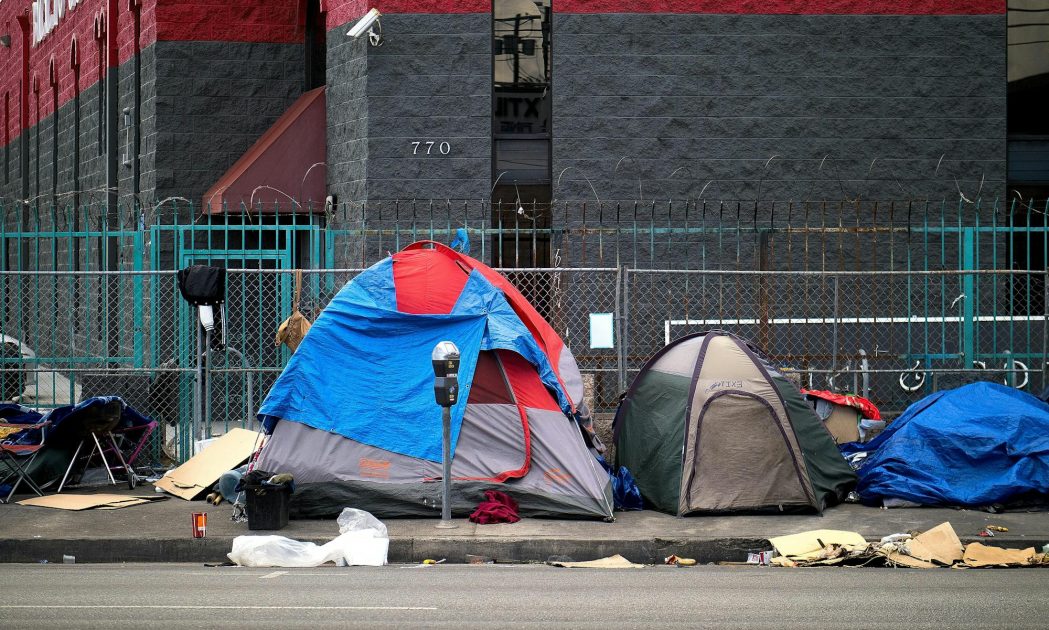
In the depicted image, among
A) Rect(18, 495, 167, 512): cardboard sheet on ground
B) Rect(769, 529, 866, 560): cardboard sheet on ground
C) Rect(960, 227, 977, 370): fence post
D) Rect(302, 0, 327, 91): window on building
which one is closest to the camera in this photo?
Rect(769, 529, 866, 560): cardboard sheet on ground

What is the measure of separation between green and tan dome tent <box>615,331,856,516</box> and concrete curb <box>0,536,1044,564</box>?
88 cm

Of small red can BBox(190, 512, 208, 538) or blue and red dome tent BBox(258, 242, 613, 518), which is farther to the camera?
blue and red dome tent BBox(258, 242, 613, 518)

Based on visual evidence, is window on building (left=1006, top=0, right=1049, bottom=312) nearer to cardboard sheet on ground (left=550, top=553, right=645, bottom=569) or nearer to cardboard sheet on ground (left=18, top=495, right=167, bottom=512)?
cardboard sheet on ground (left=550, top=553, right=645, bottom=569)

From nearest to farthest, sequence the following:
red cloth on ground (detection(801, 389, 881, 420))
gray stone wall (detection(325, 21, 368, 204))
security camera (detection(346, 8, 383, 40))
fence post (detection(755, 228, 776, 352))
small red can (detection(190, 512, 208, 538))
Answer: small red can (detection(190, 512, 208, 538)) → red cloth on ground (detection(801, 389, 881, 420)) → fence post (detection(755, 228, 776, 352)) → security camera (detection(346, 8, 383, 40)) → gray stone wall (detection(325, 21, 368, 204))

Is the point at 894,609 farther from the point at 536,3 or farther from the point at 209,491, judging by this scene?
the point at 536,3

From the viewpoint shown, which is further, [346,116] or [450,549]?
[346,116]

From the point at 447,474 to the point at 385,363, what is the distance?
128cm

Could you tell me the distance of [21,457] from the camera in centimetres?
1112

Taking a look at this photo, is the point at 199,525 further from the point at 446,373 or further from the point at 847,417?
the point at 847,417

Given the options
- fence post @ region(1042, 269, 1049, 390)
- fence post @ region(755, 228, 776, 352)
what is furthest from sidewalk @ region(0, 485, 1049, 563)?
fence post @ region(755, 228, 776, 352)

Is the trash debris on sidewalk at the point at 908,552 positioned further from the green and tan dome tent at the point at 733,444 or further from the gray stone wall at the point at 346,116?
the gray stone wall at the point at 346,116

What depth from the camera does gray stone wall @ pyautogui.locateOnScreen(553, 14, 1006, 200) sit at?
15.1 m

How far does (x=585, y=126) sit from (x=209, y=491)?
6.71 metres

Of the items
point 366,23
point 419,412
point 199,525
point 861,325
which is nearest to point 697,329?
point 861,325
